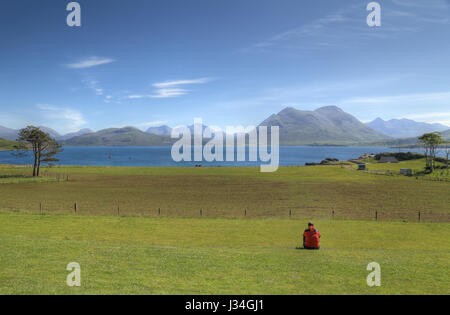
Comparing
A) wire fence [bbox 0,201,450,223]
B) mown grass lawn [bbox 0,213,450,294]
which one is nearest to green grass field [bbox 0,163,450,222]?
A: wire fence [bbox 0,201,450,223]

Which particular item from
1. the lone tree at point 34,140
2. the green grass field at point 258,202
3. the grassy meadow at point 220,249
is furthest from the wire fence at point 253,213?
the lone tree at point 34,140

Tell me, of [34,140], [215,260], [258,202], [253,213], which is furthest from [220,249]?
[34,140]

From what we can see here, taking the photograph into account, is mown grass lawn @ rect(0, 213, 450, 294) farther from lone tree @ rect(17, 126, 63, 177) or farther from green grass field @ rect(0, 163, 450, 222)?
lone tree @ rect(17, 126, 63, 177)

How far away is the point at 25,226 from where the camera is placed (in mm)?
21531

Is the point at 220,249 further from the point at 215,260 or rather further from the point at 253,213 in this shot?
the point at 253,213

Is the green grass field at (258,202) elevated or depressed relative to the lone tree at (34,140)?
depressed

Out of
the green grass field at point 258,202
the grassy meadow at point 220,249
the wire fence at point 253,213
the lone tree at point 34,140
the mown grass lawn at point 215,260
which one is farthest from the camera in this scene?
the lone tree at point 34,140

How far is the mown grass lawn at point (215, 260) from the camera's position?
402 inches

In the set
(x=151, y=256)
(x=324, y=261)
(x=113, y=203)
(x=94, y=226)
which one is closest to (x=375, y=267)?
(x=324, y=261)

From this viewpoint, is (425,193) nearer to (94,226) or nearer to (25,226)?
(94,226)

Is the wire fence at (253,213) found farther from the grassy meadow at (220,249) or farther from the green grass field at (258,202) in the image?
the grassy meadow at (220,249)

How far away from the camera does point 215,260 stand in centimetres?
1363

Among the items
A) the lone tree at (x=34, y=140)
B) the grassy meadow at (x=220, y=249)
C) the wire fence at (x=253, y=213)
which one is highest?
the lone tree at (x=34, y=140)
